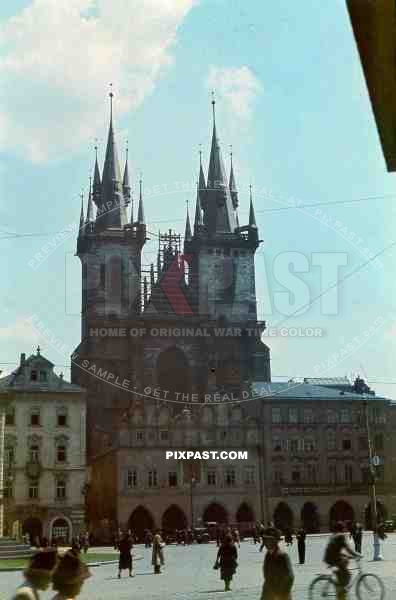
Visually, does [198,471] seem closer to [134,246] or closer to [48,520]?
[48,520]

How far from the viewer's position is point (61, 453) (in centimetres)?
5938

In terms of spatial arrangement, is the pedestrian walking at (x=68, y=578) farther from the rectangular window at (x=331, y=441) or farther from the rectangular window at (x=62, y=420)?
the rectangular window at (x=331, y=441)

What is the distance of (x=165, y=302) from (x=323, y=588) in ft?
231

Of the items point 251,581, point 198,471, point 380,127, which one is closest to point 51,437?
point 198,471

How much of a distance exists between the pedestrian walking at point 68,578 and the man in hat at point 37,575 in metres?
1.23

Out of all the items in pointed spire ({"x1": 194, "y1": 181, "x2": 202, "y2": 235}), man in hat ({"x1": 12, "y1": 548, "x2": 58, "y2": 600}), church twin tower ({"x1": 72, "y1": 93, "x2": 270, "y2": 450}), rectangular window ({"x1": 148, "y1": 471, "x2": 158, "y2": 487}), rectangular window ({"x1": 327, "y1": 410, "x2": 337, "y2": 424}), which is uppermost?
pointed spire ({"x1": 194, "y1": 181, "x2": 202, "y2": 235})

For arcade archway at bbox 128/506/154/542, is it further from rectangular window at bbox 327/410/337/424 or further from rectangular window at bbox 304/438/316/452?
rectangular window at bbox 327/410/337/424

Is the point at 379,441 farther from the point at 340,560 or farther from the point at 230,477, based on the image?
the point at 340,560

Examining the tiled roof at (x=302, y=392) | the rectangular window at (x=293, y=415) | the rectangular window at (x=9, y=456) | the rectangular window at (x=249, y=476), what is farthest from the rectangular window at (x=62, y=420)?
the rectangular window at (x=293, y=415)

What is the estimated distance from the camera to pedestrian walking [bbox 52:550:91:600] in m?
7.91

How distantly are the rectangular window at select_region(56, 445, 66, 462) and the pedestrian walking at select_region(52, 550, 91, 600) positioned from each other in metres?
52.4

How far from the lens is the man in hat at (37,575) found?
621 cm

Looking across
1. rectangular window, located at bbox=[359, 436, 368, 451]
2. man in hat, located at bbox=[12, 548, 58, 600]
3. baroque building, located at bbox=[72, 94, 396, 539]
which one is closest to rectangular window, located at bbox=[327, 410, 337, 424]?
baroque building, located at bbox=[72, 94, 396, 539]

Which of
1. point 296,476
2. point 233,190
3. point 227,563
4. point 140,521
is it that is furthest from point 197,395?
point 227,563
